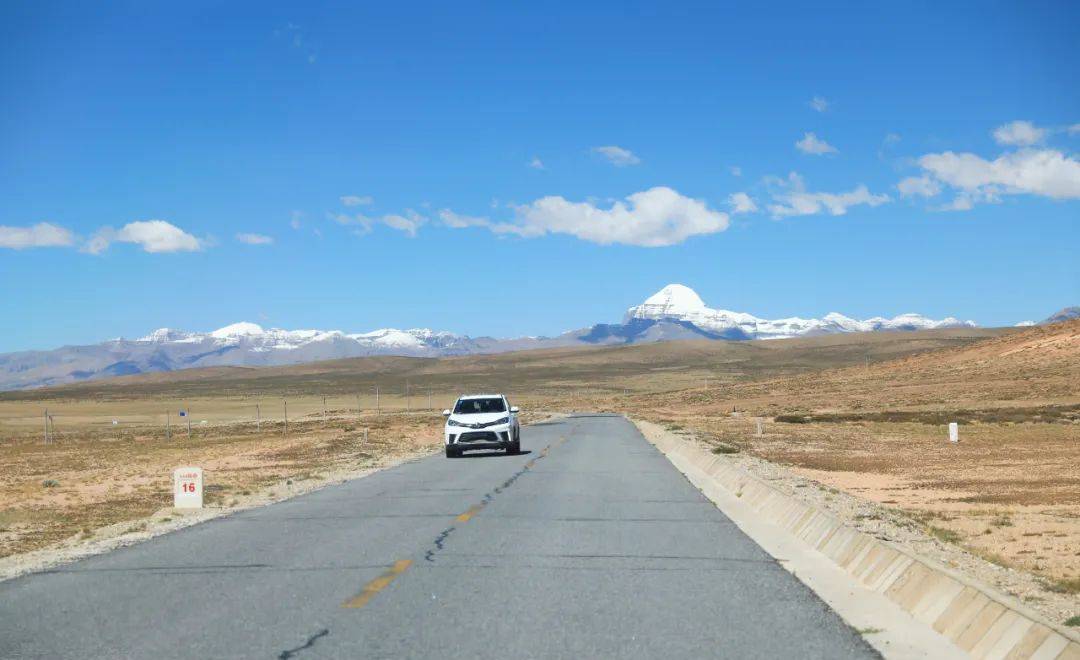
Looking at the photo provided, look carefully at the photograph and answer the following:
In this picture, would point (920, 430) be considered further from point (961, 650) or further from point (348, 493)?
point (961, 650)

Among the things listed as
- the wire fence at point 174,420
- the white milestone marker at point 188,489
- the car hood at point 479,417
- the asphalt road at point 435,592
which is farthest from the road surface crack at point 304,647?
the wire fence at point 174,420

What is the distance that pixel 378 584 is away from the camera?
10.5 meters

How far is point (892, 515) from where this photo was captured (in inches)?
639

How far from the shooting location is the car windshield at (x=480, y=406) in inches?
1383

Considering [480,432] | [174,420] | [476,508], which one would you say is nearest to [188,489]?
[476,508]

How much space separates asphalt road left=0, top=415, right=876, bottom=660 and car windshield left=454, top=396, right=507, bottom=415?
17121mm

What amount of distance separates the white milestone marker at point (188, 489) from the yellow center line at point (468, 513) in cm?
492

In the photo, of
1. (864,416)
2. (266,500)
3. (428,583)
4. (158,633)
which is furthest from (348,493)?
(864,416)

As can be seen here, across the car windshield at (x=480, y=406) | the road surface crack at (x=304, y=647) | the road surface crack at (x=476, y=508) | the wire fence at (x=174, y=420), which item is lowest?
the wire fence at (x=174, y=420)

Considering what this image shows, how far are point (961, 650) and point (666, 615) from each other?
226 centimetres

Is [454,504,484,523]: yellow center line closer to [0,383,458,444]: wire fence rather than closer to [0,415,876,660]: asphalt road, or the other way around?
[0,415,876,660]: asphalt road

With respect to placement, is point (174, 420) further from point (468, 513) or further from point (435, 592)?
point (435, 592)

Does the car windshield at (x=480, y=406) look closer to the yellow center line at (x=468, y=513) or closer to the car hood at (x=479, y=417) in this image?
the car hood at (x=479, y=417)

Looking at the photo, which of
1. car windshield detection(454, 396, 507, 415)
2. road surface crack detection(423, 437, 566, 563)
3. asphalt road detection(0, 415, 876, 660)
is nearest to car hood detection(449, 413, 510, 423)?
car windshield detection(454, 396, 507, 415)
